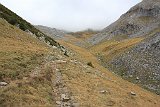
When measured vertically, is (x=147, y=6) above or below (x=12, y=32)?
above

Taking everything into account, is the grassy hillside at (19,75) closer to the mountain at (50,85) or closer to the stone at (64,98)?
the mountain at (50,85)

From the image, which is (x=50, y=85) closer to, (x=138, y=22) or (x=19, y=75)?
(x=19, y=75)

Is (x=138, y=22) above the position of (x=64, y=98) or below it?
above

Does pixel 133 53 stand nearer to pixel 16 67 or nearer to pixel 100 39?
pixel 16 67

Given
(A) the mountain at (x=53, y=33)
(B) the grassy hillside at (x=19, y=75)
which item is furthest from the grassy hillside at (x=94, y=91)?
(A) the mountain at (x=53, y=33)

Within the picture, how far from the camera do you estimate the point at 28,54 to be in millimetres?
36500

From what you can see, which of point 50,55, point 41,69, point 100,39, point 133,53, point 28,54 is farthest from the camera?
point 100,39

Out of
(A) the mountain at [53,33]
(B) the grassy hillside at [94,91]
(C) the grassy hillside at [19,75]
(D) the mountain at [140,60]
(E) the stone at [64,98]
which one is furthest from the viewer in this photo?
(A) the mountain at [53,33]

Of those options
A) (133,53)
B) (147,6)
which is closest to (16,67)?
(133,53)

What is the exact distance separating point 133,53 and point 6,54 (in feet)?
124

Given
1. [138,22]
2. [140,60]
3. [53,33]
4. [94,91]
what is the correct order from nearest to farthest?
[94,91]
[140,60]
[138,22]
[53,33]

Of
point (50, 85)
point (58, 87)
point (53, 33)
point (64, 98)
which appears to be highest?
point (53, 33)

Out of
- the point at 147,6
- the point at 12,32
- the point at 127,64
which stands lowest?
the point at 127,64

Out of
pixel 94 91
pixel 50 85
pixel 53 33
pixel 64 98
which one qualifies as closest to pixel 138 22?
pixel 53 33
